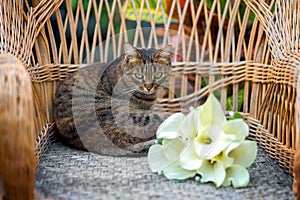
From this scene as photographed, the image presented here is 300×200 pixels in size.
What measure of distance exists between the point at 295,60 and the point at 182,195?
1.53 ft

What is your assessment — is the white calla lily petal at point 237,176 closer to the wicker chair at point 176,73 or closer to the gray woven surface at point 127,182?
the gray woven surface at point 127,182

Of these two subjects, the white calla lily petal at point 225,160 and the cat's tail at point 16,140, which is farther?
the white calla lily petal at point 225,160

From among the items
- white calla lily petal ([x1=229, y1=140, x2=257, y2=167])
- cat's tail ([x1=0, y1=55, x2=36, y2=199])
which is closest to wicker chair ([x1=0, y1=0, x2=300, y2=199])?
cat's tail ([x1=0, y1=55, x2=36, y2=199])

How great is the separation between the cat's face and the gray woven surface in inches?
10.9

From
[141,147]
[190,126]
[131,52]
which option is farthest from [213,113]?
[131,52]

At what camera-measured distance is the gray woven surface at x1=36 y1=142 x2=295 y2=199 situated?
43.1 inches

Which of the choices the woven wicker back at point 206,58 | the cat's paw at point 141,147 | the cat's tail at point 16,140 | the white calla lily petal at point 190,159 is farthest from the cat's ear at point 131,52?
the cat's tail at point 16,140

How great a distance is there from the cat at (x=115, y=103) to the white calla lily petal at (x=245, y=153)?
0.98ft

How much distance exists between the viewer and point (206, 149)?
119cm

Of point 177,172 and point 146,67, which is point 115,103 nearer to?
point 146,67

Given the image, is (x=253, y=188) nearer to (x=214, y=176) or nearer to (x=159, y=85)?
(x=214, y=176)

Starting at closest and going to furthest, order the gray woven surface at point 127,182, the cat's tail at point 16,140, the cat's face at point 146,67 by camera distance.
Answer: the cat's tail at point 16,140 → the gray woven surface at point 127,182 → the cat's face at point 146,67

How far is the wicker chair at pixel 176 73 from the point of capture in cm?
98

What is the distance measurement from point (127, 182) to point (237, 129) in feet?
0.98
